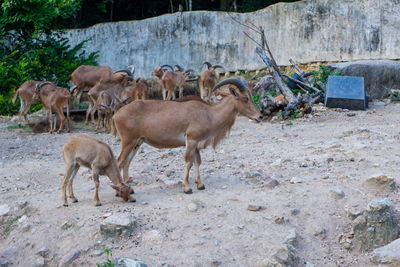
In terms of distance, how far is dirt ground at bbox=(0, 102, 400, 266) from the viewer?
5.70m

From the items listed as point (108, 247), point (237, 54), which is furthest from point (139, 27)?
point (108, 247)

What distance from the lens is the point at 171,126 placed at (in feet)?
23.5

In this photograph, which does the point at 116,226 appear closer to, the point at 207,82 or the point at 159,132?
the point at 159,132

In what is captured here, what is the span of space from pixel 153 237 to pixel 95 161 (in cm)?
140

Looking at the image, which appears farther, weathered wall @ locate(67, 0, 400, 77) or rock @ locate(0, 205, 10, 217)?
weathered wall @ locate(67, 0, 400, 77)

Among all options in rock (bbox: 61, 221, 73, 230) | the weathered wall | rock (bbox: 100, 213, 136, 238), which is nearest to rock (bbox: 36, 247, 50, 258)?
rock (bbox: 61, 221, 73, 230)

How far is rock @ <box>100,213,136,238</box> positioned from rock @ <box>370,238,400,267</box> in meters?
2.79

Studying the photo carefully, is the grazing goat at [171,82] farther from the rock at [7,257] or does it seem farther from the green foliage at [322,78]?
the rock at [7,257]

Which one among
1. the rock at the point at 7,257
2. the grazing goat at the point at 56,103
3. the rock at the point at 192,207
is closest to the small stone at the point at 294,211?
the rock at the point at 192,207

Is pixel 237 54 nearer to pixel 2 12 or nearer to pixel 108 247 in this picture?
pixel 2 12

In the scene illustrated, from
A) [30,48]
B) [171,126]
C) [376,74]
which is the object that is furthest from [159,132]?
[30,48]

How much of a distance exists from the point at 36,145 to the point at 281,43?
12213 mm

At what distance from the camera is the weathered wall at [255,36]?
1831 centimetres

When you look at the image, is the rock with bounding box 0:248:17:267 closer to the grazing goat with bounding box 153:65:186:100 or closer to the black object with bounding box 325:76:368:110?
the black object with bounding box 325:76:368:110
